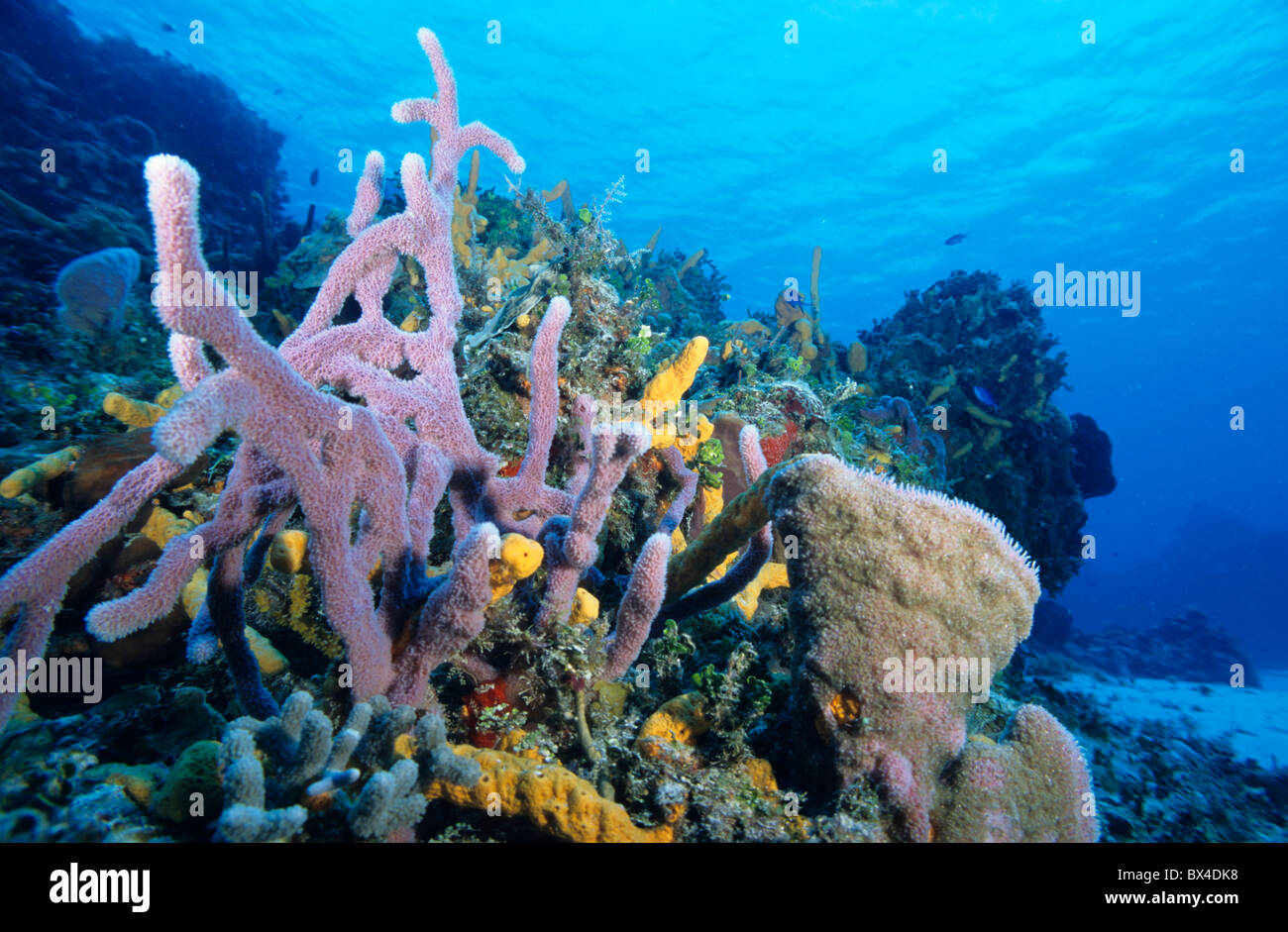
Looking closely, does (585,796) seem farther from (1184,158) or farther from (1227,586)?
(1227,586)

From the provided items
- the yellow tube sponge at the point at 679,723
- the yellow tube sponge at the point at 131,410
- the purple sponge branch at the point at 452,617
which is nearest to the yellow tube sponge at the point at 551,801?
the yellow tube sponge at the point at 679,723

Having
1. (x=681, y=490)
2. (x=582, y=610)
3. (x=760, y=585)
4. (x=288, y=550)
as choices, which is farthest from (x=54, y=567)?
(x=760, y=585)

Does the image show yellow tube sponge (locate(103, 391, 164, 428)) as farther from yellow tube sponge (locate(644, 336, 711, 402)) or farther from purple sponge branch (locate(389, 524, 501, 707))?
yellow tube sponge (locate(644, 336, 711, 402))

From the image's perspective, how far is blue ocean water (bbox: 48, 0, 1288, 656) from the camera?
2734cm

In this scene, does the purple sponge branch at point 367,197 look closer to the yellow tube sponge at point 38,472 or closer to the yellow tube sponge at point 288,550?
the yellow tube sponge at point 288,550

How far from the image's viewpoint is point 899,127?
34.8 m

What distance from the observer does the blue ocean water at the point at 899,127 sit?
27.3m

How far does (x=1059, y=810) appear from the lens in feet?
7.43

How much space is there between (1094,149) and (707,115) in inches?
996

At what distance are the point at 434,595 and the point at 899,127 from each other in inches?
1747

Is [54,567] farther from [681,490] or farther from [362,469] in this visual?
[681,490]

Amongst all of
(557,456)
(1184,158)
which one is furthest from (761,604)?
(1184,158)

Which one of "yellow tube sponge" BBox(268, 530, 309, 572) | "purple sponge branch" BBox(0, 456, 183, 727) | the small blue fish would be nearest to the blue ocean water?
"purple sponge branch" BBox(0, 456, 183, 727)

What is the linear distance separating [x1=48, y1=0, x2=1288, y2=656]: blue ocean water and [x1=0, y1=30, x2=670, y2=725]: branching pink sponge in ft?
82.5
